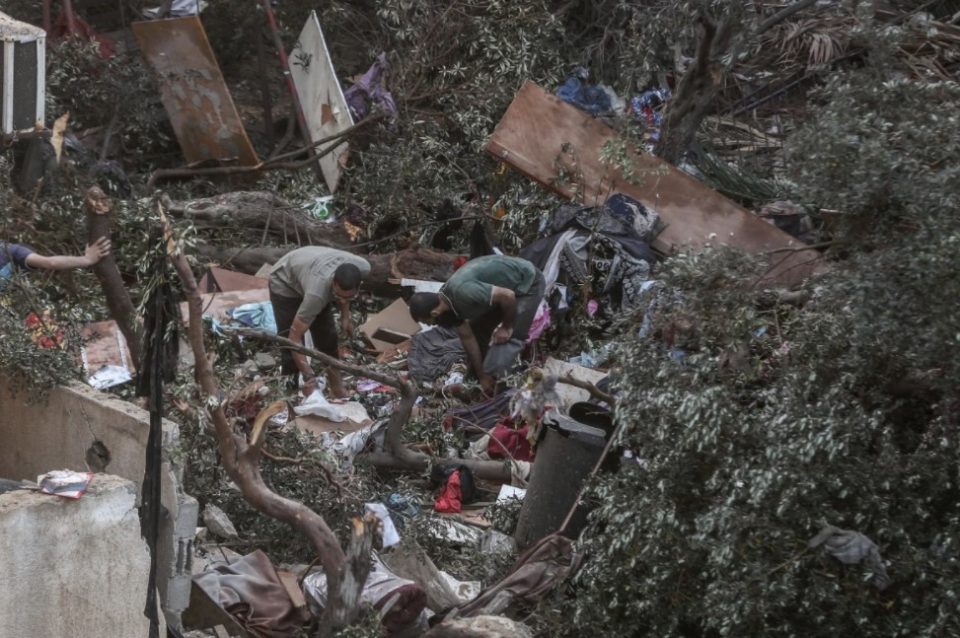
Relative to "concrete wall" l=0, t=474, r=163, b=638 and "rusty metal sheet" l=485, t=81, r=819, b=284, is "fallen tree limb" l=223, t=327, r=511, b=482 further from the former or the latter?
"rusty metal sheet" l=485, t=81, r=819, b=284

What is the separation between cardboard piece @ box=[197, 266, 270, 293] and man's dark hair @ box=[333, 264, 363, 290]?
1753 mm

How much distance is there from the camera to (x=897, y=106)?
5.24 metres

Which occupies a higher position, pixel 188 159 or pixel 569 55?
pixel 569 55

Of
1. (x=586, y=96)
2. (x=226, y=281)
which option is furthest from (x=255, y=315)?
(x=586, y=96)

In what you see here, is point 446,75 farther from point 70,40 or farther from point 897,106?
point 897,106

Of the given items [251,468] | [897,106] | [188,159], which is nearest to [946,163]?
[897,106]

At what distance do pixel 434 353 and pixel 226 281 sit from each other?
1946 millimetres

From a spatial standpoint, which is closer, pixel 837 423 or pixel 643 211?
pixel 837 423

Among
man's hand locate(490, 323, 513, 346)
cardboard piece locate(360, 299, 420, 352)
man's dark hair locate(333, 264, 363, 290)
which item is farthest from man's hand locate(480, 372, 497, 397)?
→ cardboard piece locate(360, 299, 420, 352)

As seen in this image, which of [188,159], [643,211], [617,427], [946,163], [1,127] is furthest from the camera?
[188,159]

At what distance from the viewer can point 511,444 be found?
747 centimetres

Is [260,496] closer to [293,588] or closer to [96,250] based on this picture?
[293,588]

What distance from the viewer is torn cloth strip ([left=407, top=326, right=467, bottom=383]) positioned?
28.2 ft

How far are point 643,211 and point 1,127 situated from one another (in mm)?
4384
